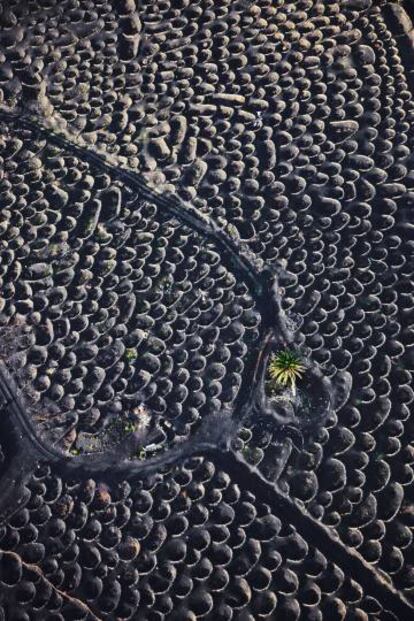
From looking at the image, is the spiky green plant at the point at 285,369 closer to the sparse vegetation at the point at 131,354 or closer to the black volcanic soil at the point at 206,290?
the black volcanic soil at the point at 206,290

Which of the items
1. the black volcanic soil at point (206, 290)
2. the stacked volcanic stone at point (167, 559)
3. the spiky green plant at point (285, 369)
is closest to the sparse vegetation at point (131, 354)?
the black volcanic soil at point (206, 290)

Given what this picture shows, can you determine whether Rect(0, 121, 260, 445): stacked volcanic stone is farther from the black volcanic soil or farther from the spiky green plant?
the spiky green plant

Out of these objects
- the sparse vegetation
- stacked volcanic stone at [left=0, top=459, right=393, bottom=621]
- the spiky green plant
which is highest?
the spiky green plant

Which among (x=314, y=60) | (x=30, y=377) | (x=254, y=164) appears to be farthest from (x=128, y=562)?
(x=314, y=60)

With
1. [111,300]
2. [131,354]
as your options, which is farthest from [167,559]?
[111,300]

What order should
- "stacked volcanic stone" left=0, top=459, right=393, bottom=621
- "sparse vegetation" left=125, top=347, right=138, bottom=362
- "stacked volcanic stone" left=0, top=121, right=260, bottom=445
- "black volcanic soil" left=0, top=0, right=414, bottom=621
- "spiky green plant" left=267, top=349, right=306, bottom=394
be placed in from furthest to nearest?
1. "sparse vegetation" left=125, top=347, right=138, bottom=362
2. "stacked volcanic stone" left=0, top=121, right=260, bottom=445
3. "spiky green plant" left=267, top=349, right=306, bottom=394
4. "black volcanic soil" left=0, top=0, right=414, bottom=621
5. "stacked volcanic stone" left=0, top=459, right=393, bottom=621

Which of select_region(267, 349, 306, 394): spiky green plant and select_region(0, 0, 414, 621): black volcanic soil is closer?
select_region(0, 0, 414, 621): black volcanic soil

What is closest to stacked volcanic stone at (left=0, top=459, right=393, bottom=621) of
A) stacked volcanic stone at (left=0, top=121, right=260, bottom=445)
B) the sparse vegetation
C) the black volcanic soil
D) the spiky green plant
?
the black volcanic soil

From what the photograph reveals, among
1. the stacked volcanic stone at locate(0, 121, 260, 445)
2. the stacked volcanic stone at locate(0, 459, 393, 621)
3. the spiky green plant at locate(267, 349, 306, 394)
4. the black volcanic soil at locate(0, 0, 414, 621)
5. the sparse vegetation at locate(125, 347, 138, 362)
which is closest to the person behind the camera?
the stacked volcanic stone at locate(0, 459, 393, 621)

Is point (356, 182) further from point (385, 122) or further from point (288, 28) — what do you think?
point (288, 28)
